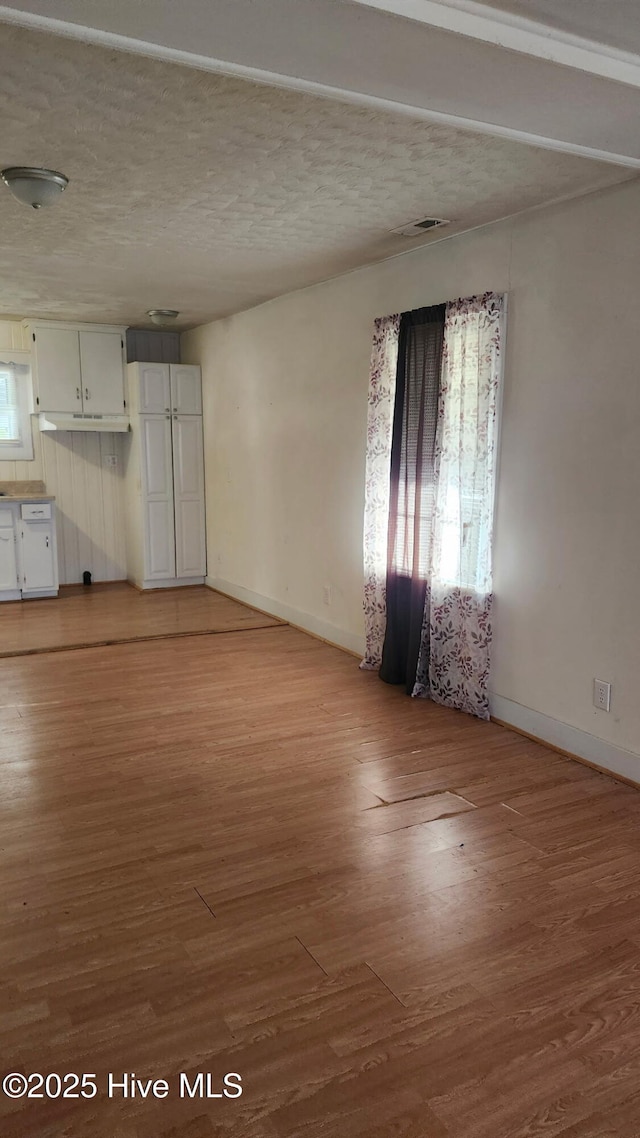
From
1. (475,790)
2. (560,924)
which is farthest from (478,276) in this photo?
(560,924)

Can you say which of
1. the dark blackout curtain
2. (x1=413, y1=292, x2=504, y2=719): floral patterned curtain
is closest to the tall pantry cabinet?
the dark blackout curtain

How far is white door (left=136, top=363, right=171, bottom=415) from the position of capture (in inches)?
283

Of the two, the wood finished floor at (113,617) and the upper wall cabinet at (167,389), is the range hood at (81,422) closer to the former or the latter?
the upper wall cabinet at (167,389)

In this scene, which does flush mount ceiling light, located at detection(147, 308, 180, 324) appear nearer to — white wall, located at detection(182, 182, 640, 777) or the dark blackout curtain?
white wall, located at detection(182, 182, 640, 777)

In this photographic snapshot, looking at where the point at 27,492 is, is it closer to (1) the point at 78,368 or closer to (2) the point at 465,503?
(1) the point at 78,368

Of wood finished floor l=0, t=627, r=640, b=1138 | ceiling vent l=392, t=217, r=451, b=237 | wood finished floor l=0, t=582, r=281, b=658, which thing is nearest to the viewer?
Result: wood finished floor l=0, t=627, r=640, b=1138

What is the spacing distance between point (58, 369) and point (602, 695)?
18.3 feet

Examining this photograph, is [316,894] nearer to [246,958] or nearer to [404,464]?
[246,958]

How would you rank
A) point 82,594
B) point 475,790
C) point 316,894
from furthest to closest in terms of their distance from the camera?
1. point 82,594
2. point 475,790
3. point 316,894

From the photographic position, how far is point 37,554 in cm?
697

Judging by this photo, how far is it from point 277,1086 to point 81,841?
1.36 meters

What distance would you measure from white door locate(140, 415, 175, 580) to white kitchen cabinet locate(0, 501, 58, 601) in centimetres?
86

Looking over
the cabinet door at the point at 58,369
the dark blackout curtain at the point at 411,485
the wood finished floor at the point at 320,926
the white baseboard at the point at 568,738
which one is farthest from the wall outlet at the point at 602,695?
the cabinet door at the point at 58,369

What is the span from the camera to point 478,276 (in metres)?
4.03
